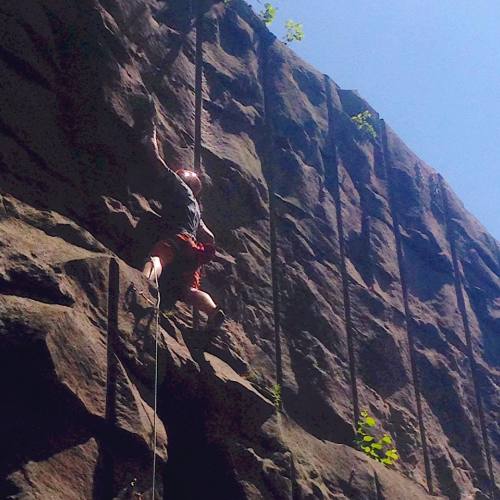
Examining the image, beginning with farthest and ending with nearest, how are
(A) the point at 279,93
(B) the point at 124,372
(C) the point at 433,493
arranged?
(A) the point at 279,93, (C) the point at 433,493, (B) the point at 124,372

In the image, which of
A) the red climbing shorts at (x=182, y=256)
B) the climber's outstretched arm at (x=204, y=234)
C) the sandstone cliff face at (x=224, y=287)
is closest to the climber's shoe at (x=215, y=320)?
the sandstone cliff face at (x=224, y=287)

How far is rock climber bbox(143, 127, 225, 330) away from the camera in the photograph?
6.43 metres

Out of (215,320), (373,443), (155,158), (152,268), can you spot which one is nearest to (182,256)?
(152,268)

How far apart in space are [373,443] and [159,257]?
3.31 meters

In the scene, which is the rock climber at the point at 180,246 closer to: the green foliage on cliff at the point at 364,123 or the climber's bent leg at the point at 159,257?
the climber's bent leg at the point at 159,257

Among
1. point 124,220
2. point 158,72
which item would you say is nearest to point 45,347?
point 124,220

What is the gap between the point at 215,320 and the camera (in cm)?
642

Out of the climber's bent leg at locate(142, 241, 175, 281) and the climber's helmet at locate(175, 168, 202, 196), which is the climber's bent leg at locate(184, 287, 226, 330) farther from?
the climber's helmet at locate(175, 168, 202, 196)

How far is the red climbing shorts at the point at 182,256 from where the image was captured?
6.44 metres

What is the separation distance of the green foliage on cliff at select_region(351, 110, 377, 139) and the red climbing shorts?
6.14 m

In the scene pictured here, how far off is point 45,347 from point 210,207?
353 cm

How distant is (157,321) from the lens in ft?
18.6

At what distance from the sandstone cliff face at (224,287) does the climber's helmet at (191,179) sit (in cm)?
37

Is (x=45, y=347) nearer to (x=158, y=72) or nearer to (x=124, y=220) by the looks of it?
(x=124, y=220)
